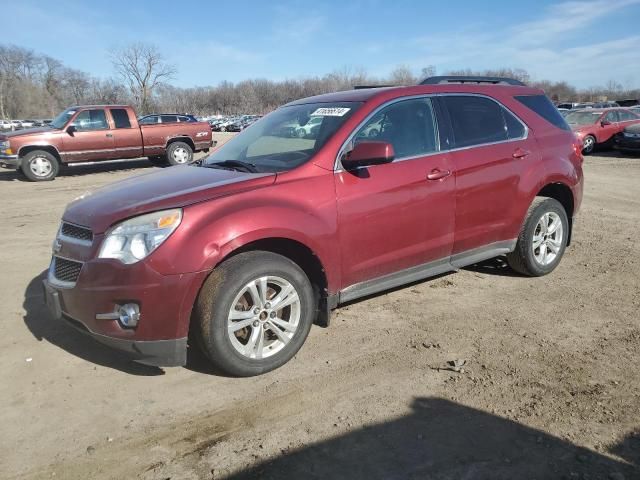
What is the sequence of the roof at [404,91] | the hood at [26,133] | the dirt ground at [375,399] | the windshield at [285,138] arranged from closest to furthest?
the dirt ground at [375,399] < the windshield at [285,138] < the roof at [404,91] < the hood at [26,133]

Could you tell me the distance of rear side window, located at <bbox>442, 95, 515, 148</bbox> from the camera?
4.33 meters

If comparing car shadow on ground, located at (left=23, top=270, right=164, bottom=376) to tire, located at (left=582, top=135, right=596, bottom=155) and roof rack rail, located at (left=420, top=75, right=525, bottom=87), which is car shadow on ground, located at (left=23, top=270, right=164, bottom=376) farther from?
tire, located at (left=582, top=135, right=596, bottom=155)

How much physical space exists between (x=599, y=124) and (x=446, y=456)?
1922 centimetres

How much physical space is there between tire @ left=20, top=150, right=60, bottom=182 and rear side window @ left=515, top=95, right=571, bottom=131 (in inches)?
491

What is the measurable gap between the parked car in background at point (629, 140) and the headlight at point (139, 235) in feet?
59.9

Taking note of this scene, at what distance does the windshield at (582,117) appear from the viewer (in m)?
18.6

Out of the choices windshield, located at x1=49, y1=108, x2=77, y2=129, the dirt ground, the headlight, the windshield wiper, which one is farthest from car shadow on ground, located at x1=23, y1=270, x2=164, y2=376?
windshield, located at x1=49, y1=108, x2=77, y2=129

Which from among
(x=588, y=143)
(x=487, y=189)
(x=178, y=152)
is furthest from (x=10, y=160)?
(x=588, y=143)

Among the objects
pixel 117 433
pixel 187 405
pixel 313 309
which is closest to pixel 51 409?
pixel 117 433

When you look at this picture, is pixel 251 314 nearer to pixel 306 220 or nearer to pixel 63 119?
pixel 306 220

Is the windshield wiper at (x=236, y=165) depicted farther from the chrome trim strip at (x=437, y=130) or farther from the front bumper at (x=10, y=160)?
the front bumper at (x=10, y=160)

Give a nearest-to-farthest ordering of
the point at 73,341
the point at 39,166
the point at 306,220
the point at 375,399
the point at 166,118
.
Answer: the point at 375,399, the point at 306,220, the point at 73,341, the point at 39,166, the point at 166,118

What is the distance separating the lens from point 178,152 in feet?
51.1

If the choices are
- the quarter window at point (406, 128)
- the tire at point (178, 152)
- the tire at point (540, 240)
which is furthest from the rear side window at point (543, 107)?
the tire at point (178, 152)
